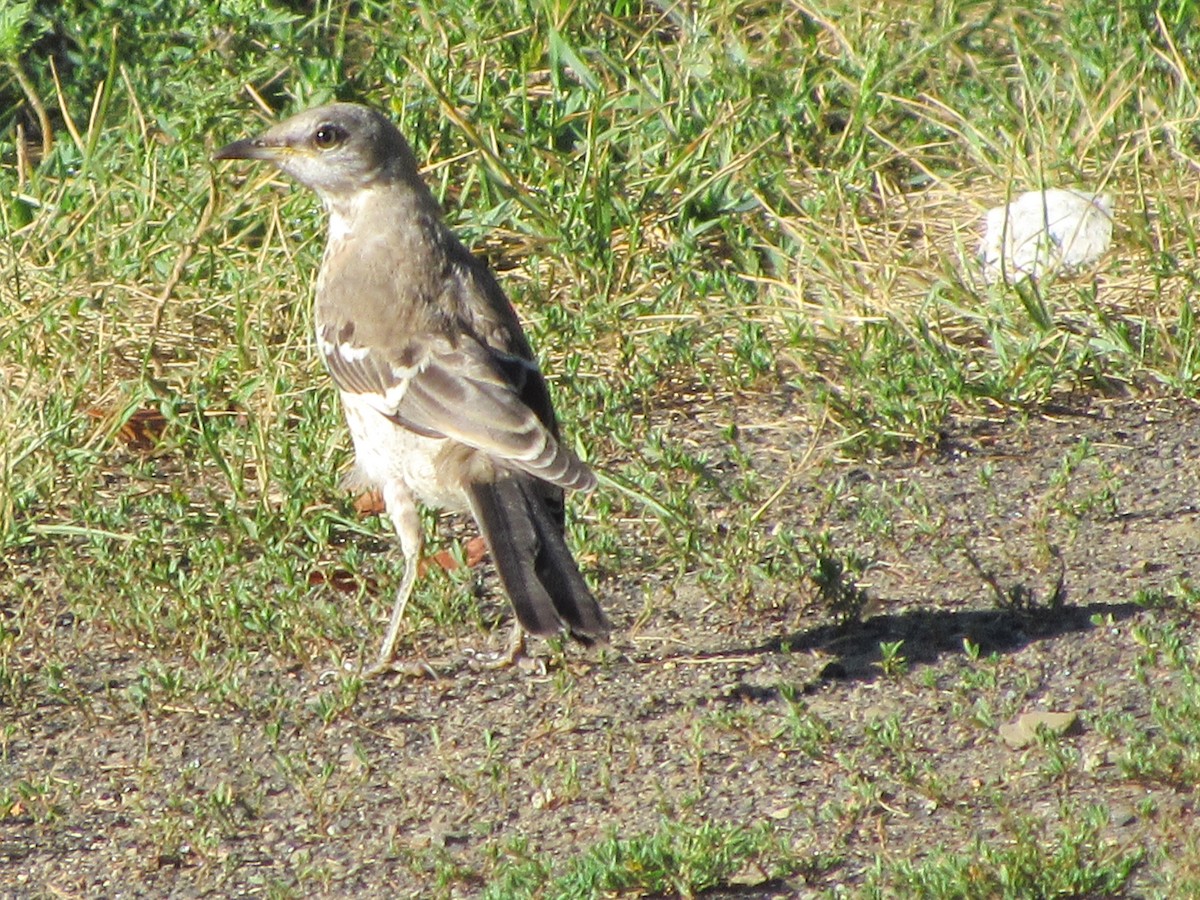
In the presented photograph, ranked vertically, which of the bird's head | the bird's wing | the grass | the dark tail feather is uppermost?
the bird's head

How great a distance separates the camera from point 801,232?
8141 millimetres

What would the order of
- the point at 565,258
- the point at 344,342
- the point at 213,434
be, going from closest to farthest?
the point at 344,342 → the point at 213,434 → the point at 565,258

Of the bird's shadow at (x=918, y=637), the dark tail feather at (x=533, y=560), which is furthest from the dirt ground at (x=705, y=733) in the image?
the dark tail feather at (x=533, y=560)

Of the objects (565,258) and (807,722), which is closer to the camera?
(807,722)

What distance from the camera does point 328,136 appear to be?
6.84m

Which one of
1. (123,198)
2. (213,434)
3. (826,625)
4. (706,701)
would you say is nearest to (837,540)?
(826,625)

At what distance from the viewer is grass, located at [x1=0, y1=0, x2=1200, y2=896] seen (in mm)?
5273

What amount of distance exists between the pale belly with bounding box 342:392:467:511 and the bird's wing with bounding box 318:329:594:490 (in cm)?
5

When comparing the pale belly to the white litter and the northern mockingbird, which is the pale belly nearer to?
the northern mockingbird

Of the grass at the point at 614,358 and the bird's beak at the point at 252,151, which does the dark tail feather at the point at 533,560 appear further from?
the bird's beak at the point at 252,151

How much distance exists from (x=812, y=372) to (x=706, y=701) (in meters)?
2.12

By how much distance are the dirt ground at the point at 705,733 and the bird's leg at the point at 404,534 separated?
180 mm

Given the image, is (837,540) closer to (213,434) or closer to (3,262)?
(213,434)

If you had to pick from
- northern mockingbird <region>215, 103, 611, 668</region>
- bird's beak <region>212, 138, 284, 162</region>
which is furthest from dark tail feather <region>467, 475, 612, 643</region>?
bird's beak <region>212, 138, 284, 162</region>
